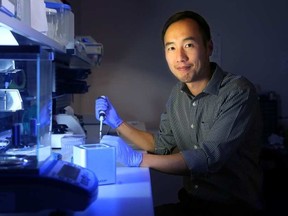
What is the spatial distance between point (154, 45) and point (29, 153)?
2.13 metres

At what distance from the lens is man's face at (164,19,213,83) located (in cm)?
160

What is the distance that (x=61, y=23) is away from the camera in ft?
6.17

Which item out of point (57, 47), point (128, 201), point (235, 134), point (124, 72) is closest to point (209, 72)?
point (235, 134)

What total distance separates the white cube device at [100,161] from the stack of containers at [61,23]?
78 cm

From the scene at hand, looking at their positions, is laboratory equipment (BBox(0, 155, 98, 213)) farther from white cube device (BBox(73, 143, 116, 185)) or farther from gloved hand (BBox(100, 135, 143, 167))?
gloved hand (BBox(100, 135, 143, 167))

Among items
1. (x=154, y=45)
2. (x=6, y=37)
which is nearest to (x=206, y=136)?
(x=6, y=37)

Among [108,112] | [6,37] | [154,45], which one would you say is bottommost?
[108,112]

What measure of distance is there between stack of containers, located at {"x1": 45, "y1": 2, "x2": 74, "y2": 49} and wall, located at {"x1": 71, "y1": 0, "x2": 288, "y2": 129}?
3.82 ft

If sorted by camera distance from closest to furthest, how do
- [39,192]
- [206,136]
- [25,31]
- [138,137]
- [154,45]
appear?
1. [39,192]
2. [25,31]
3. [206,136]
4. [138,137]
5. [154,45]

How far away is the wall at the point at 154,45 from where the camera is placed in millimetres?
3090

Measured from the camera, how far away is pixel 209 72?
169 centimetres

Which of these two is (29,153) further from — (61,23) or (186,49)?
(61,23)

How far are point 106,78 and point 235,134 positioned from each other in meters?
1.85

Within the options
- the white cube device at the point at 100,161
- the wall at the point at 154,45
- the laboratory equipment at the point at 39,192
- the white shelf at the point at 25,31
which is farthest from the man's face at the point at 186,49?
the wall at the point at 154,45
